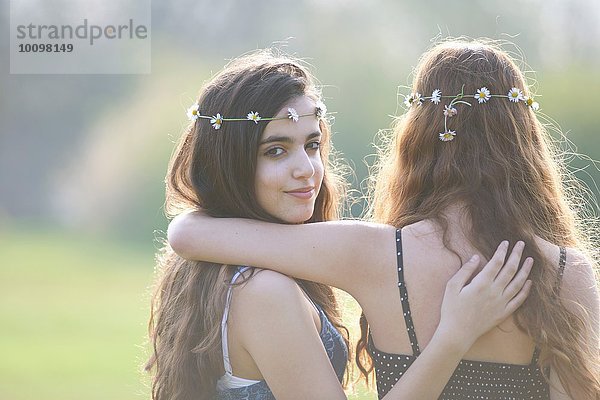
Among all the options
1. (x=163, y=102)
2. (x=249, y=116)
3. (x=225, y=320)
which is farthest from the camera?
(x=163, y=102)

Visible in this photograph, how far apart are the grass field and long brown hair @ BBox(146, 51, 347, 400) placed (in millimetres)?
3819

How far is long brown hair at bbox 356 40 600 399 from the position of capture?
2402 millimetres

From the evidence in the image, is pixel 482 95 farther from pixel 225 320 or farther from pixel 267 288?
pixel 225 320

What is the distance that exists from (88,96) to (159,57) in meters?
2.49

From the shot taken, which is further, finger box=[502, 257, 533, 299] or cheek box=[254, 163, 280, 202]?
cheek box=[254, 163, 280, 202]

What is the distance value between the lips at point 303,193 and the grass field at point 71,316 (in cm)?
403

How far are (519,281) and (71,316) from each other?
545 inches

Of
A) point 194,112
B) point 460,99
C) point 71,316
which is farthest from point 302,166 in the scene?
point 71,316

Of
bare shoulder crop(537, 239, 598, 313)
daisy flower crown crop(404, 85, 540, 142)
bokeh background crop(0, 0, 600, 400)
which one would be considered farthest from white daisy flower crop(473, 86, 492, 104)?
bokeh background crop(0, 0, 600, 400)

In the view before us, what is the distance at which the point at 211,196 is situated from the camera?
8.84 feet

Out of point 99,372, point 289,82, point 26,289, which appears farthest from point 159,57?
point 289,82

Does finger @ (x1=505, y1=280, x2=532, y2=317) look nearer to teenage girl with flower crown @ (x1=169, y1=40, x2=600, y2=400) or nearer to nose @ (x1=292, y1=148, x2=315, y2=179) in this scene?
teenage girl with flower crown @ (x1=169, y1=40, x2=600, y2=400)

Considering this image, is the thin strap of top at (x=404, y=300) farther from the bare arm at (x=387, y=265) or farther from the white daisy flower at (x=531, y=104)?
the white daisy flower at (x=531, y=104)

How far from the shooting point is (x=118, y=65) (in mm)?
22469
